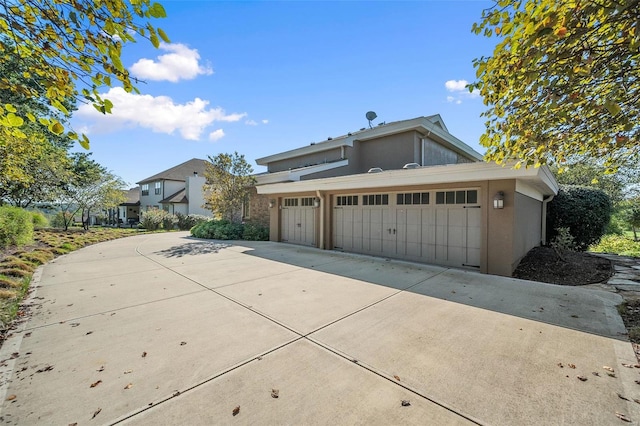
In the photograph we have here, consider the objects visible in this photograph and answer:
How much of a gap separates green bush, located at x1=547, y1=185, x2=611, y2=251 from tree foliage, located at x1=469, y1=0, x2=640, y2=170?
265 inches

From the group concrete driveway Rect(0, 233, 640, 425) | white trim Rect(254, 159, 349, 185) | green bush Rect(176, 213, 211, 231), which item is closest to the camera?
concrete driveway Rect(0, 233, 640, 425)

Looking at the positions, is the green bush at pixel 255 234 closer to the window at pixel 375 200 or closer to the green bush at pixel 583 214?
the window at pixel 375 200

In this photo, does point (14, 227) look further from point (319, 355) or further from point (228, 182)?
point (319, 355)

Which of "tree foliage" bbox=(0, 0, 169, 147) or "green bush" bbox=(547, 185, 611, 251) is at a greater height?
"tree foliage" bbox=(0, 0, 169, 147)

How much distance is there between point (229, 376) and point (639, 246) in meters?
21.7

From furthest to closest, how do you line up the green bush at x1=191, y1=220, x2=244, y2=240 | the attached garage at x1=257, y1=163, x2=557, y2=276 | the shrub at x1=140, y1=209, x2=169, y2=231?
the shrub at x1=140, y1=209, x2=169, y2=231
the green bush at x1=191, y1=220, x2=244, y2=240
the attached garage at x1=257, y1=163, x2=557, y2=276

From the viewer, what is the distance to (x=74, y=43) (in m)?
2.79

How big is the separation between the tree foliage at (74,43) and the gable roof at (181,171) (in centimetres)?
3042

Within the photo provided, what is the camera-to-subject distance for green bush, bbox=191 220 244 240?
15188mm

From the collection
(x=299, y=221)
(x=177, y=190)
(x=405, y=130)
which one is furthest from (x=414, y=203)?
(x=177, y=190)

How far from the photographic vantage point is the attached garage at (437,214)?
6867 mm

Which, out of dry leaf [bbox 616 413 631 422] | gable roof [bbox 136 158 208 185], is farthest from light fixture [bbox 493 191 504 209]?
gable roof [bbox 136 158 208 185]

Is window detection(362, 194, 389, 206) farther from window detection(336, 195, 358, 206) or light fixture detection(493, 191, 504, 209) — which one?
light fixture detection(493, 191, 504, 209)

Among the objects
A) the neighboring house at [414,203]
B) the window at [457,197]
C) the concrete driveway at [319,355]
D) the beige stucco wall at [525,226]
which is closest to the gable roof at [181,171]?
the neighboring house at [414,203]
